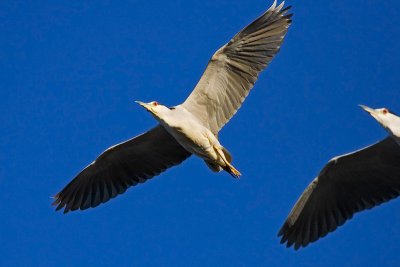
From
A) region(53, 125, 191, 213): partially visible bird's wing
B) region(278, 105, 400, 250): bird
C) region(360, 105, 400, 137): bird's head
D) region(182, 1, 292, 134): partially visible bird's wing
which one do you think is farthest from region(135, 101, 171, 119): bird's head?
region(360, 105, 400, 137): bird's head

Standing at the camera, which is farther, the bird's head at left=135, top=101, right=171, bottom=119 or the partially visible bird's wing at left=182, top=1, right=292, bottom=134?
the partially visible bird's wing at left=182, top=1, right=292, bottom=134

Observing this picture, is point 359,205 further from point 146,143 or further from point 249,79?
point 146,143

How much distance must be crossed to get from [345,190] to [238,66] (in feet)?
8.05

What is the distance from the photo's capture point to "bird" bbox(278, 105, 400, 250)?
13.0 meters

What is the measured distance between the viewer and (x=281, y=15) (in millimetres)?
13539

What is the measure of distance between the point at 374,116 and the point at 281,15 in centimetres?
212

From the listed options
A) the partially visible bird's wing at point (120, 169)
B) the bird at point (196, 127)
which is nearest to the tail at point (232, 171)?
the bird at point (196, 127)

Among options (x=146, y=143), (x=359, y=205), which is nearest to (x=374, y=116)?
(x=359, y=205)

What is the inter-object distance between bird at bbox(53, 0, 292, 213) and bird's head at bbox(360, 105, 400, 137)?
1.76m

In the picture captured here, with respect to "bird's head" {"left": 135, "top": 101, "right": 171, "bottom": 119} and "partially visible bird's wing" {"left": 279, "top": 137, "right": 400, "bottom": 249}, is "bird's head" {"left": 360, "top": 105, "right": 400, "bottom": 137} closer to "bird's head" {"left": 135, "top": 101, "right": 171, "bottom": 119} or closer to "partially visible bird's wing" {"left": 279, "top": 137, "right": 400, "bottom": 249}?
"partially visible bird's wing" {"left": 279, "top": 137, "right": 400, "bottom": 249}

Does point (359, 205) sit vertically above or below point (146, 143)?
below

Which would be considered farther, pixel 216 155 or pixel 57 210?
pixel 57 210

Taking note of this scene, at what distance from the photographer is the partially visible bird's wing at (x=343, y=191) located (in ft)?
42.8

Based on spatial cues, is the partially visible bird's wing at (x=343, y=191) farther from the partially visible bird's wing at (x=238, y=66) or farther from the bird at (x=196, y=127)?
the partially visible bird's wing at (x=238, y=66)
